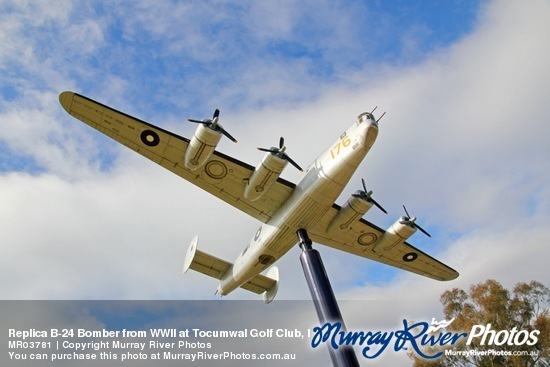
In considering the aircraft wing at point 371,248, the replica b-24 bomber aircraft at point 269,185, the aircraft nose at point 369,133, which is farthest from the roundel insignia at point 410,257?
the aircraft nose at point 369,133

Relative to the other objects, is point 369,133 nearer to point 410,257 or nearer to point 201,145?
point 201,145

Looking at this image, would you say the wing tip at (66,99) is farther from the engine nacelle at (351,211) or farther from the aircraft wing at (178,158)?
the engine nacelle at (351,211)

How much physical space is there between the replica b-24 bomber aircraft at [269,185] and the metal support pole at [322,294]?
4.04 ft

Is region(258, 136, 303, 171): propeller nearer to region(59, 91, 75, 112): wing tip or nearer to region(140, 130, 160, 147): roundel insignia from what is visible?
region(140, 130, 160, 147): roundel insignia

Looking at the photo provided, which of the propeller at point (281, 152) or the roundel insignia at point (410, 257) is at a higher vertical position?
the propeller at point (281, 152)

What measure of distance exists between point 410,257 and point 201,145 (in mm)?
14757

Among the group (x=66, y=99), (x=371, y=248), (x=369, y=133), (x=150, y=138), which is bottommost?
(x=371, y=248)

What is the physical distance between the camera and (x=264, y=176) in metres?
15.4

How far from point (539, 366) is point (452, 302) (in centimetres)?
713

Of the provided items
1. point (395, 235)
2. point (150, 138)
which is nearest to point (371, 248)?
point (395, 235)

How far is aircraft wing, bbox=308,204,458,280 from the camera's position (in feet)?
63.4

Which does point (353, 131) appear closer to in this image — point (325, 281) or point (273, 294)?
point (325, 281)

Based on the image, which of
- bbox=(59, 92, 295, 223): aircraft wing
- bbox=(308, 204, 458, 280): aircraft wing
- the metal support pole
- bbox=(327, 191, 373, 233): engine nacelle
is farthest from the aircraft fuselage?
bbox=(308, 204, 458, 280): aircraft wing

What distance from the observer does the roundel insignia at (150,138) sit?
15.9 meters
